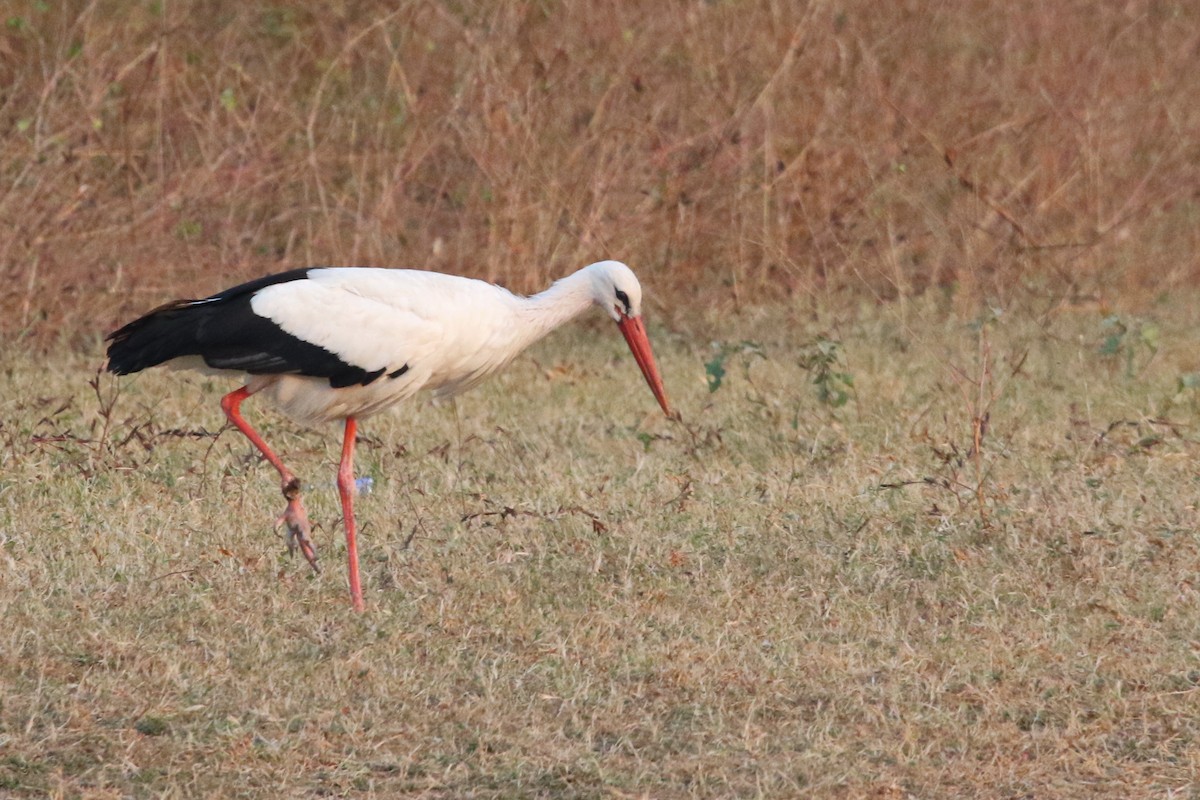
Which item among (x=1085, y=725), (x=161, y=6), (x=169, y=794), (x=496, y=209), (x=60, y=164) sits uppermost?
(x=161, y=6)

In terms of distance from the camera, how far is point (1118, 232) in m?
10.4

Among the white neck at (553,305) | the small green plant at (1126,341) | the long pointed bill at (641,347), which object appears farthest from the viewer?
the small green plant at (1126,341)

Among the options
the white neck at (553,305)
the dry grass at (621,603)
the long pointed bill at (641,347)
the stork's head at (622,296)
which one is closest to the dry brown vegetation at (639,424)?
the dry grass at (621,603)

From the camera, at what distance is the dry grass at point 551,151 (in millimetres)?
8430

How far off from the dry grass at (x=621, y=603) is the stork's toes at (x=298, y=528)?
76mm

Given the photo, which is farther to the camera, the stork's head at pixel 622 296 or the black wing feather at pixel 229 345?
the stork's head at pixel 622 296

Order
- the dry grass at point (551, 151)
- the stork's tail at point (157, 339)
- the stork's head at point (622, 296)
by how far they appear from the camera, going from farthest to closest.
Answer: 1. the dry grass at point (551, 151)
2. the stork's head at point (622, 296)
3. the stork's tail at point (157, 339)

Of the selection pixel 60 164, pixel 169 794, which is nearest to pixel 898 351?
pixel 60 164

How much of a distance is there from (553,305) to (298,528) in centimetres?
110

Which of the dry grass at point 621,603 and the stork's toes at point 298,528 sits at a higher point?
the stork's toes at point 298,528

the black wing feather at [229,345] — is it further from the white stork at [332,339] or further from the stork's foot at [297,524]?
the stork's foot at [297,524]

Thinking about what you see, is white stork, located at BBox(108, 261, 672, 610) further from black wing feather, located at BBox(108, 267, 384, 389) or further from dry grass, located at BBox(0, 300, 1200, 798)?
dry grass, located at BBox(0, 300, 1200, 798)

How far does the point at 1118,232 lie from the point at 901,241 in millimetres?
1358

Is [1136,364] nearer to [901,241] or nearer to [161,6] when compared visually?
[901,241]
